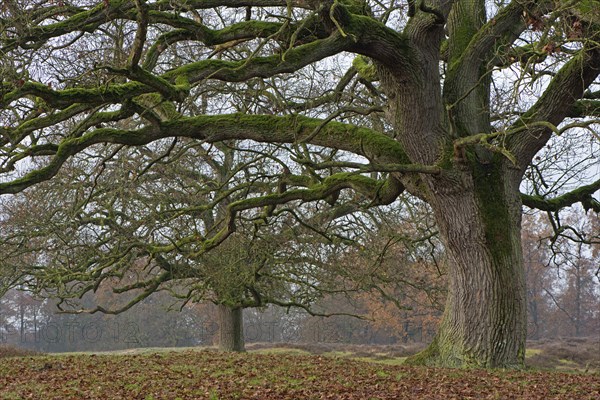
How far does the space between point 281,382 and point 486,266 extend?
3.82m

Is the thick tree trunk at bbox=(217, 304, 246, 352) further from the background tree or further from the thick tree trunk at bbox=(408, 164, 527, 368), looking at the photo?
the thick tree trunk at bbox=(408, 164, 527, 368)

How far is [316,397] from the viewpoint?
7.41 meters

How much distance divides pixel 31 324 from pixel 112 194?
3775cm

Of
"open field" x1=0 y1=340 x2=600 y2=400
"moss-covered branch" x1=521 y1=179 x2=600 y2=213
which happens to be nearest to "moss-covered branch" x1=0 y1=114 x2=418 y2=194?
"open field" x1=0 y1=340 x2=600 y2=400

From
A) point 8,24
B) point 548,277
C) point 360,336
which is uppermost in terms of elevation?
point 8,24

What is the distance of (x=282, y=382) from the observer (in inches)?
335

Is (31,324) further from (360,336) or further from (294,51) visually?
(294,51)

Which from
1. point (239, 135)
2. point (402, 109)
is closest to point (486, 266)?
point (402, 109)

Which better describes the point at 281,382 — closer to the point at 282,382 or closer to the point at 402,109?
the point at 282,382

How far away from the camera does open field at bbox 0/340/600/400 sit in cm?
757

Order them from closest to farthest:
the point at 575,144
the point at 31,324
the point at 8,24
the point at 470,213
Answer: the point at 8,24, the point at 470,213, the point at 575,144, the point at 31,324

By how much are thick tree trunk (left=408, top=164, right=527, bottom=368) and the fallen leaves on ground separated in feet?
2.21

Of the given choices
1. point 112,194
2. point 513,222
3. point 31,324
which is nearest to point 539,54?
point 513,222

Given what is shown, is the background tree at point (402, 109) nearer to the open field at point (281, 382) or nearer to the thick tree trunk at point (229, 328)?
the open field at point (281, 382)
